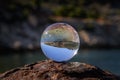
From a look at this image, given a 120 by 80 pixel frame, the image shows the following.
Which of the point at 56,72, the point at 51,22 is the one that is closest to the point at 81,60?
the point at 51,22

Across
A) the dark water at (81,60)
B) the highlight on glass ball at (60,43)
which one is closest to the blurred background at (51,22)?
the dark water at (81,60)

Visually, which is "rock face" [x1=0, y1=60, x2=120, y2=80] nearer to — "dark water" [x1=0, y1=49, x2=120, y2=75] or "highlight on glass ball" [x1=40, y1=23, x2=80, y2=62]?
"highlight on glass ball" [x1=40, y1=23, x2=80, y2=62]

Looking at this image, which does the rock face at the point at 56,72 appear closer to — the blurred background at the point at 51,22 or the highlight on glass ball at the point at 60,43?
the highlight on glass ball at the point at 60,43

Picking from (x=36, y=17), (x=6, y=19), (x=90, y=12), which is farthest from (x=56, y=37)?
(x=90, y=12)

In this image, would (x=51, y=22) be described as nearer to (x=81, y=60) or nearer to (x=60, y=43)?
(x=81, y=60)

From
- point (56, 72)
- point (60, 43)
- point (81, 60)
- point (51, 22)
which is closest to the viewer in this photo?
point (56, 72)

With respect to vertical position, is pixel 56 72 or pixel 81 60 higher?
pixel 56 72

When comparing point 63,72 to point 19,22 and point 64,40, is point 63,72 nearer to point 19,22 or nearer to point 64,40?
point 64,40

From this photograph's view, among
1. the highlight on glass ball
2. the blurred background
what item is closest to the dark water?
the blurred background
